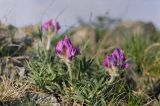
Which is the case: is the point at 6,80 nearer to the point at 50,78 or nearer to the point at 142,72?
the point at 50,78

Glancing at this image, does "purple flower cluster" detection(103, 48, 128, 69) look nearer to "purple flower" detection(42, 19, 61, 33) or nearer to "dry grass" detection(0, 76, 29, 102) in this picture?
"dry grass" detection(0, 76, 29, 102)

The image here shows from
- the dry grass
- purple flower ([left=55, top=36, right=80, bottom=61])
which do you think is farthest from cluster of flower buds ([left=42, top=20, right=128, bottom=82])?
the dry grass

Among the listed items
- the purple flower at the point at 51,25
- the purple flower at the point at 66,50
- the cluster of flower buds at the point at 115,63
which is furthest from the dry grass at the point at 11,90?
the purple flower at the point at 51,25

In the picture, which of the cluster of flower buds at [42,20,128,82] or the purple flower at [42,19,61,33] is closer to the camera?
the cluster of flower buds at [42,20,128,82]

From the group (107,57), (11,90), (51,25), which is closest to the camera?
(11,90)

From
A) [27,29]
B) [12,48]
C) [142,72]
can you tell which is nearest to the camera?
[12,48]

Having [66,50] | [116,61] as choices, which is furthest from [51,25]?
[116,61]

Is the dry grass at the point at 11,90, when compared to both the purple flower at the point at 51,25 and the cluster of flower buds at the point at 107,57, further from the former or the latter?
the purple flower at the point at 51,25

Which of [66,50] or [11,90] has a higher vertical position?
[66,50]

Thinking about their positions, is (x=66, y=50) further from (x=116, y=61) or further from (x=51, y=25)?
(x=51, y=25)

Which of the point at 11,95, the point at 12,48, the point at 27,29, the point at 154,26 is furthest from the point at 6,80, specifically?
the point at 154,26

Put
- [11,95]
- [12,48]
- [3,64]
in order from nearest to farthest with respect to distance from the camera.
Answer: [11,95]
[3,64]
[12,48]
